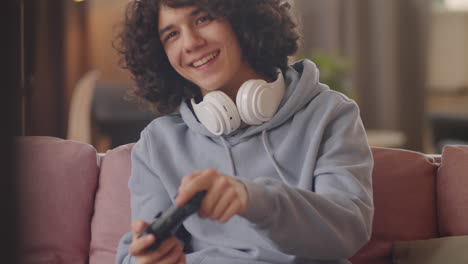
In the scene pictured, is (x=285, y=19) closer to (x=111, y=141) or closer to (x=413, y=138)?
(x=111, y=141)

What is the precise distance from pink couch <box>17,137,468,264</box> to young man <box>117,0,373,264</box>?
15 cm

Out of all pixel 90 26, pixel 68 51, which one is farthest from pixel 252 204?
pixel 90 26

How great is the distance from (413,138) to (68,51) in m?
2.43

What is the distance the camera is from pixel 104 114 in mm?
2902

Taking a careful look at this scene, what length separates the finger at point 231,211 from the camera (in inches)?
23.9

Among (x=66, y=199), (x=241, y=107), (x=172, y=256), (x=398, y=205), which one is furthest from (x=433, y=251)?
(x=66, y=199)

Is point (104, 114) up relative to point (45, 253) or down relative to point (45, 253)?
down

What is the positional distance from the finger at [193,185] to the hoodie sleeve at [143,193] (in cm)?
38

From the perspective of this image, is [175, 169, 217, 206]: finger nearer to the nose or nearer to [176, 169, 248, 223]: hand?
[176, 169, 248, 223]: hand

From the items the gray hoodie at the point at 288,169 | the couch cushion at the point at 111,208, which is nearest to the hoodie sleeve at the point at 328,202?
the gray hoodie at the point at 288,169

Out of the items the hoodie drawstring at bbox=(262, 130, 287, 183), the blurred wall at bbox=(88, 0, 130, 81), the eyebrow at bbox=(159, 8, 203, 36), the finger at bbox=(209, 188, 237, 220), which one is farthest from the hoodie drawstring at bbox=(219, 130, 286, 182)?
the blurred wall at bbox=(88, 0, 130, 81)

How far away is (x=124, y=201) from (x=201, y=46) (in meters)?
0.38

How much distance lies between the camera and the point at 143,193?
1002 mm

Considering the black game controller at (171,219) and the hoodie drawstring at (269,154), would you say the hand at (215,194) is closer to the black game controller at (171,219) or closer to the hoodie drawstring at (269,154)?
the black game controller at (171,219)
